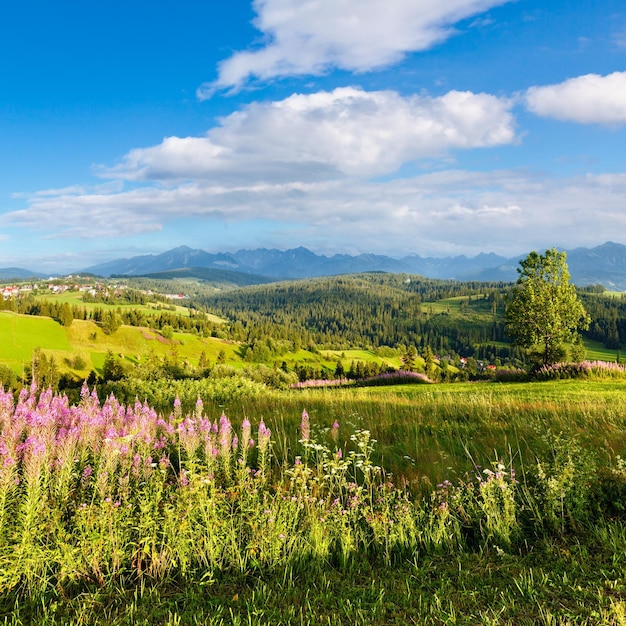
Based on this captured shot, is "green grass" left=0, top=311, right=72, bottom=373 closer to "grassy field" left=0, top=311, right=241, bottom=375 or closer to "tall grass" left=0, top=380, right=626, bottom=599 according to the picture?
"grassy field" left=0, top=311, right=241, bottom=375

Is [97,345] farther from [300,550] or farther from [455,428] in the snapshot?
[300,550]

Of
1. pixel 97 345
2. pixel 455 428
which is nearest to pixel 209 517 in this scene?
pixel 455 428

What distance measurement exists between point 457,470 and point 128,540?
5184mm

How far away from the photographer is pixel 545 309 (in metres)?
27.2

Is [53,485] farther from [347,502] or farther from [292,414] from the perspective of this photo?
[292,414]

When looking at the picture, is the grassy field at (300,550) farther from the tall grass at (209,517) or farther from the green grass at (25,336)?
the green grass at (25,336)

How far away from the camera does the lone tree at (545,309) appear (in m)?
27.1

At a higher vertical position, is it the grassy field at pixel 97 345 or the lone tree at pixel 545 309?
the lone tree at pixel 545 309

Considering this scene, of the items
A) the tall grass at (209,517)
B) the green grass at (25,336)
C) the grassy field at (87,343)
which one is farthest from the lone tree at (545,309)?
the green grass at (25,336)

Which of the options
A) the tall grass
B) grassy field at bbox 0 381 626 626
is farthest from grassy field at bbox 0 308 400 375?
grassy field at bbox 0 381 626 626

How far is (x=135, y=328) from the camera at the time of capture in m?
181

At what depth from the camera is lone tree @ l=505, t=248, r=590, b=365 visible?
89.0 ft

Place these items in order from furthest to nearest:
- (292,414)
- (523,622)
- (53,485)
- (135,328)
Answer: (135,328) < (292,414) < (53,485) < (523,622)

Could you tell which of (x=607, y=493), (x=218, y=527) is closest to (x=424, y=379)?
(x=607, y=493)
